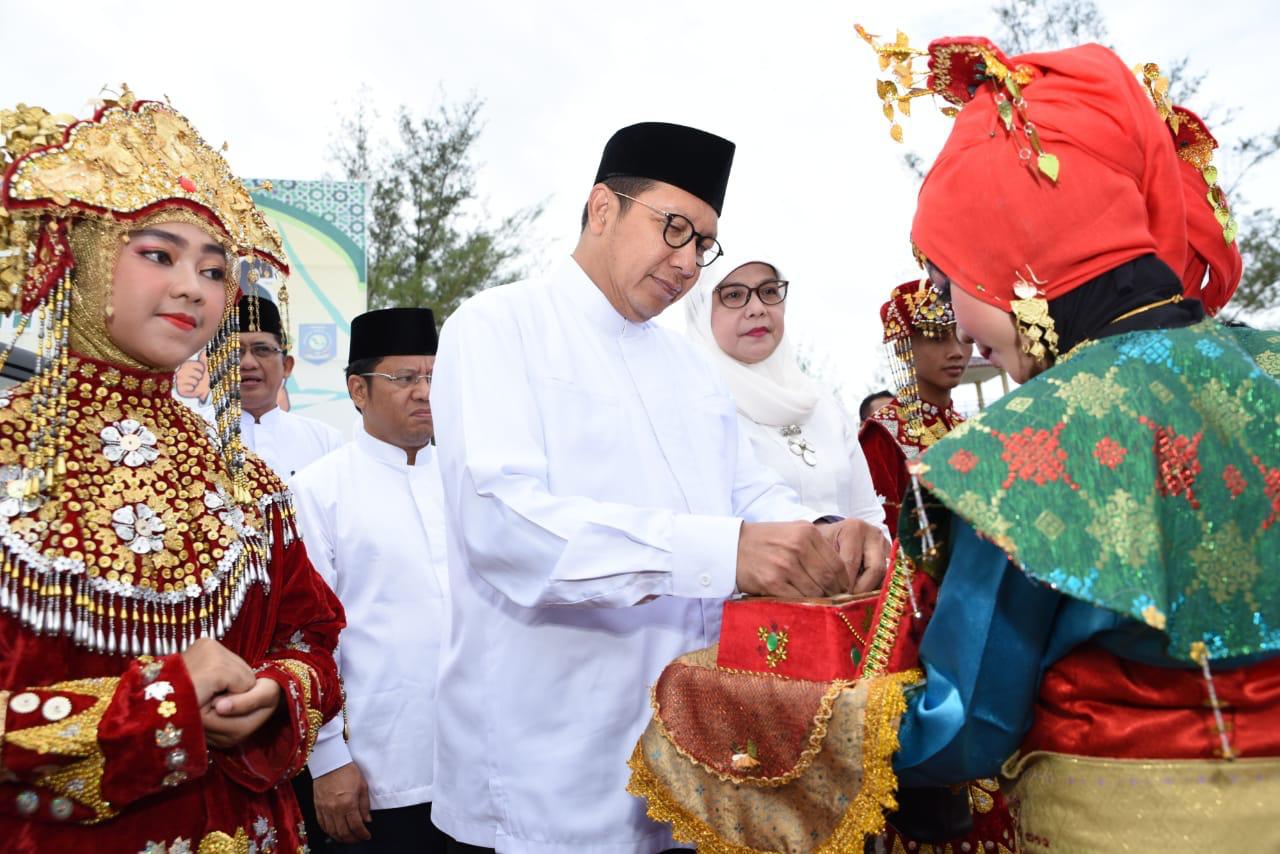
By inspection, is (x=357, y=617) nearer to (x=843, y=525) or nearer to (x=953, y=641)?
(x=843, y=525)

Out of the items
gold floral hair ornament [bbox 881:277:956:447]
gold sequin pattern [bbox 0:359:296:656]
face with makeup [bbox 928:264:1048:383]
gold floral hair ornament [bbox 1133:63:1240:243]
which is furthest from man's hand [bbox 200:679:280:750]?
gold floral hair ornament [bbox 881:277:956:447]

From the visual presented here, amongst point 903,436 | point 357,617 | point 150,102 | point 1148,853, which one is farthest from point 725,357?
point 1148,853

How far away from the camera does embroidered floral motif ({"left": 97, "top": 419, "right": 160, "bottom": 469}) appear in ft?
6.34

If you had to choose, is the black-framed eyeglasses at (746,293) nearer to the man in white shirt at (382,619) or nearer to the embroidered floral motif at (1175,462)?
the man in white shirt at (382,619)

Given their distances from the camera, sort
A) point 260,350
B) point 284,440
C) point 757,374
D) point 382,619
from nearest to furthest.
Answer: point 382,619 → point 757,374 → point 260,350 → point 284,440

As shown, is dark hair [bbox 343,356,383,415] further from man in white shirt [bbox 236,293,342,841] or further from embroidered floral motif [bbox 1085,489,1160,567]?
embroidered floral motif [bbox 1085,489,1160,567]

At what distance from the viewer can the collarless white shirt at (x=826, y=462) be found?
3898 mm

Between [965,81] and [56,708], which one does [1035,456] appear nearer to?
[965,81]

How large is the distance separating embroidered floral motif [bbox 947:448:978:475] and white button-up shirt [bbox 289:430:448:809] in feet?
7.06

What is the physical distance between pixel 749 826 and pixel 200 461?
4.31 ft

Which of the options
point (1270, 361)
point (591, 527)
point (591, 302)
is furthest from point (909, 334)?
point (591, 527)

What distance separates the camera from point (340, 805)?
10.0ft

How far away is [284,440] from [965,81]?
4578 millimetres

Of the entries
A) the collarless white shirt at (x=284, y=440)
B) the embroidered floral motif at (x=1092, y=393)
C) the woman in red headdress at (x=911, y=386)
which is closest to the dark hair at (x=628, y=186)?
the embroidered floral motif at (x=1092, y=393)
